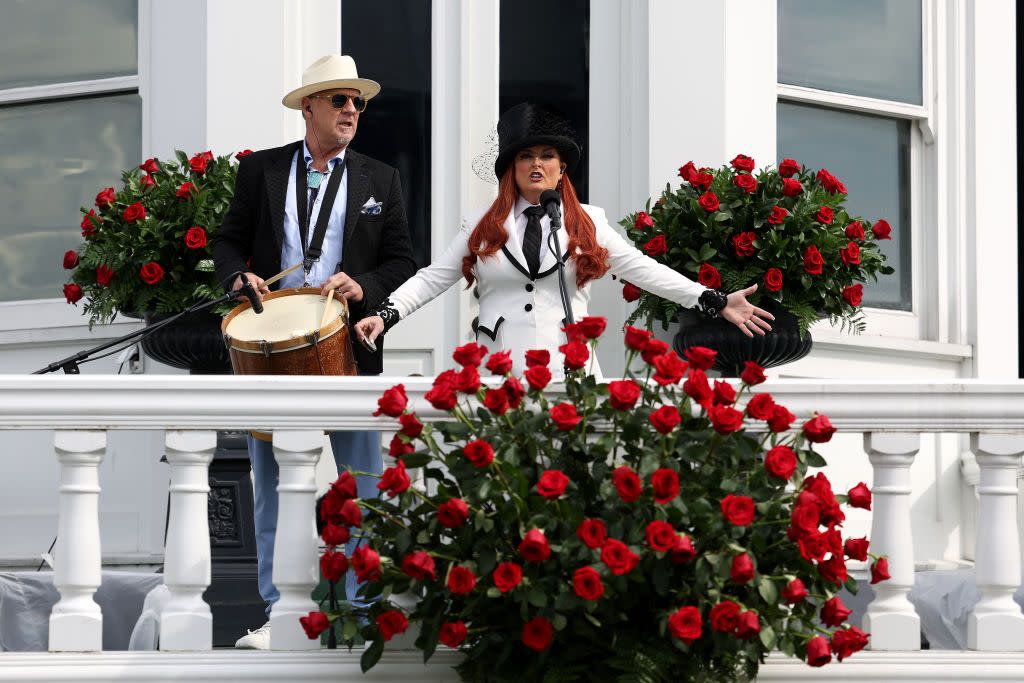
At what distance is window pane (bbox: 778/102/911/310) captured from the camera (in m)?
7.38

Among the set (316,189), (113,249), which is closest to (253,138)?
(113,249)

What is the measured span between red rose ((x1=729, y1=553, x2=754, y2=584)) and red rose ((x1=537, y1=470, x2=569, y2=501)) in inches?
15.9

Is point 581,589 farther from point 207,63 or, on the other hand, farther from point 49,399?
point 207,63

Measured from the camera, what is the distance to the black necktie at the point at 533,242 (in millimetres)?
5188

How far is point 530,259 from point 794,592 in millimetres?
1819

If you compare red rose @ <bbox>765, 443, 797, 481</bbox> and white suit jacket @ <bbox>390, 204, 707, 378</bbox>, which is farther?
white suit jacket @ <bbox>390, 204, 707, 378</bbox>

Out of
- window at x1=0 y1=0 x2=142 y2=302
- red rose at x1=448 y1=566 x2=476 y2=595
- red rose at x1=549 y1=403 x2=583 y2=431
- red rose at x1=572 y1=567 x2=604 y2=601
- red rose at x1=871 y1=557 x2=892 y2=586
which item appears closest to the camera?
red rose at x1=572 y1=567 x2=604 y2=601

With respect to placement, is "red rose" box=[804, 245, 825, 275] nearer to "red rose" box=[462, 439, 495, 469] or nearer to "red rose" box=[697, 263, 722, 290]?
"red rose" box=[697, 263, 722, 290]

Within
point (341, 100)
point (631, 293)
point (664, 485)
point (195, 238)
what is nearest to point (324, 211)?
point (341, 100)

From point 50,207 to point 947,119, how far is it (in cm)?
405

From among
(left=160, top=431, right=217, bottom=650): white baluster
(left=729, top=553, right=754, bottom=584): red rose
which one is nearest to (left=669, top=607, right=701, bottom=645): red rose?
(left=729, top=553, right=754, bottom=584): red rose

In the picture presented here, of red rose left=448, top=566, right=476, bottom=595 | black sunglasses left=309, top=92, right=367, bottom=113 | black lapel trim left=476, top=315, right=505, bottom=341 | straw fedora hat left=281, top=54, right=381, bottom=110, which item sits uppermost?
straw fedora hat left=281, top=54, right=381, bottom=110

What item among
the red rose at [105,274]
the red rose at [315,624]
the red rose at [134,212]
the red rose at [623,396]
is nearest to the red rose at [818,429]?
the red rose at [623,396]

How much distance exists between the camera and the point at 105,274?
632 cm
